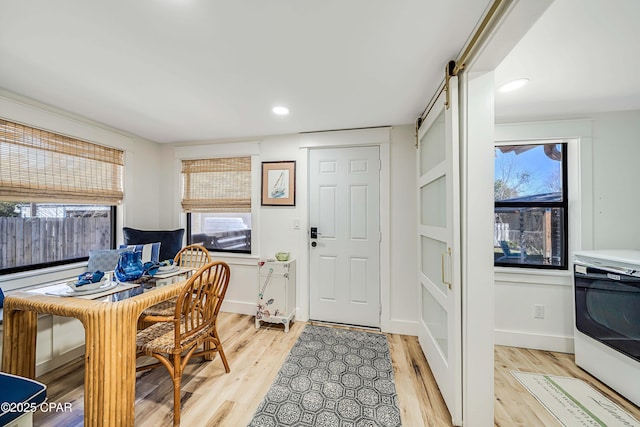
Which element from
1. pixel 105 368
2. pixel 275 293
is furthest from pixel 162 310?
pixel 275 293

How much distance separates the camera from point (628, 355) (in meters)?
1.64

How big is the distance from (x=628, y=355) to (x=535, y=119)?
6.48 feet

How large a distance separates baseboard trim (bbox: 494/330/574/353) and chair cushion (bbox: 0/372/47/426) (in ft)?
10.9

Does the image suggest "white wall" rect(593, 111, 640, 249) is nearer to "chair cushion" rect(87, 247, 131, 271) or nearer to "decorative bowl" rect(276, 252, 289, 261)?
"decorative bowl" rect(276, 252, 289, 261)

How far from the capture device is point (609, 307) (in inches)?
70.1

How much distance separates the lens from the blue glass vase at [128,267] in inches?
68.6

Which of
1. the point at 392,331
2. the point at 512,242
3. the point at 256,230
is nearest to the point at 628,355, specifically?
the point at 512,242

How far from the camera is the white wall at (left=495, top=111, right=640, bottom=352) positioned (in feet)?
6.81

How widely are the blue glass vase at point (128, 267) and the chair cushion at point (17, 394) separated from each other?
0.69 m

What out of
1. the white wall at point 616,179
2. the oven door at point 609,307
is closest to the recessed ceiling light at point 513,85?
the white wall at point 616,179

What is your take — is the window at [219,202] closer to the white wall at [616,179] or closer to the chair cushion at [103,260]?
the chair cushion at [103,260]

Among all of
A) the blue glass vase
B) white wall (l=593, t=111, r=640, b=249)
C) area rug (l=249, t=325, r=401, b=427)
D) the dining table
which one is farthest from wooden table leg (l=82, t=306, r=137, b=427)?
white wall (l=593, t=111, r=640, b=249)

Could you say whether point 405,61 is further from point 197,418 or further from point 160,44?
point 197,418

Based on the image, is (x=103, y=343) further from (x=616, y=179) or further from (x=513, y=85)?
(x=616, y=179)
